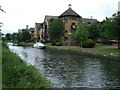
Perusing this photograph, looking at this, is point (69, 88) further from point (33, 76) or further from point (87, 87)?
point (33, 76)

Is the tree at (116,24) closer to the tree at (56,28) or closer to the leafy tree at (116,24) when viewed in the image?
the leafy tree at (116,24)

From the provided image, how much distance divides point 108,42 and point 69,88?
47709 mm

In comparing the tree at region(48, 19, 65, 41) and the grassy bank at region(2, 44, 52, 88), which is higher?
the tree at region(48, 19, 65, 41)

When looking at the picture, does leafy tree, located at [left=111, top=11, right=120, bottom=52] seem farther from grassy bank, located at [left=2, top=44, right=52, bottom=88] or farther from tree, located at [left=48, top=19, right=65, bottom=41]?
tree, located at [left=48, top=19, right=65, bottom=41]

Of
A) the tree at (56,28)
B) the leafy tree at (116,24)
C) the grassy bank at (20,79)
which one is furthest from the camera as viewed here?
the tree at (56,28)

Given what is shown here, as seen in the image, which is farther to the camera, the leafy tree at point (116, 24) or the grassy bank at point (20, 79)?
the leafy tree at point (116, 24)

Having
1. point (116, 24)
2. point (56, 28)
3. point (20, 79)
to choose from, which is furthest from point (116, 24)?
point (56, 28)

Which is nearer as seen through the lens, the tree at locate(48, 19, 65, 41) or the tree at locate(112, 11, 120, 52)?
the tree at locate(112, 11, 120, 52)

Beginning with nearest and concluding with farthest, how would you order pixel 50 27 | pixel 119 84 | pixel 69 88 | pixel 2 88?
pixel 2 88 → pixel 69 88 → pixel 119 84 → pixel 50 27

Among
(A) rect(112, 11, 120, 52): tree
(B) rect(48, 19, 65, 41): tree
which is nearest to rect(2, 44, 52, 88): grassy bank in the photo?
(A) rect(112, 11, 120, 52): tree

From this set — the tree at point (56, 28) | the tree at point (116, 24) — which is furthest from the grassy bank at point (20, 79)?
the tree at point (56, 28)

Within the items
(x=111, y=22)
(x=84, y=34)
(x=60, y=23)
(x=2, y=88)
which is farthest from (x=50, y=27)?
(x=2, y=88)

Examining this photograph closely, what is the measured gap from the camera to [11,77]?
6.49 metres

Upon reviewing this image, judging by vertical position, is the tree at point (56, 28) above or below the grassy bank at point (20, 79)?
above
